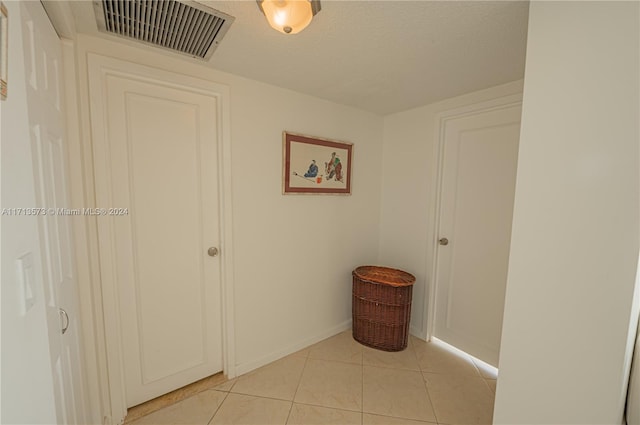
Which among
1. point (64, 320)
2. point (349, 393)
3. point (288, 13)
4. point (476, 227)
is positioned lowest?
point (349, 393)

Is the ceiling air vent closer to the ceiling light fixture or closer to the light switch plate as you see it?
the ceiling light fixture

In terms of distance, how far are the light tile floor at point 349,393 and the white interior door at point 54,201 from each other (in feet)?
2.27

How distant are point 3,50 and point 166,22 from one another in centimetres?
80

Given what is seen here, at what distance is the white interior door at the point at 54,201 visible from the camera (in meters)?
0.81

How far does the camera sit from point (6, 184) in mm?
589

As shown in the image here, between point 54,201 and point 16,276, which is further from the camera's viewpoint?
point 54,201

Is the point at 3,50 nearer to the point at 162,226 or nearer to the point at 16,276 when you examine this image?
the point at 16,276

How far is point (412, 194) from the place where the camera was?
2.43m

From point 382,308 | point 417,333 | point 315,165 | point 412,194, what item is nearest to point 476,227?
point 412,194

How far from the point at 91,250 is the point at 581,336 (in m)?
2.17

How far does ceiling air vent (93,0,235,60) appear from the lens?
108 cm

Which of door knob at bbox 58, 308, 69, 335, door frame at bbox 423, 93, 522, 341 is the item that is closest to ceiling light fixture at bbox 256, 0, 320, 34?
door knob at bbox 58, 308, 69, 335

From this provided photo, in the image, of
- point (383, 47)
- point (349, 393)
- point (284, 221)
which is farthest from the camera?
point (284, 221)

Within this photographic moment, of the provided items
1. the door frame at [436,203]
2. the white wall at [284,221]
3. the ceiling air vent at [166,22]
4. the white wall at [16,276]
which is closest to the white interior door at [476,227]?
the door frame at [436,203]
